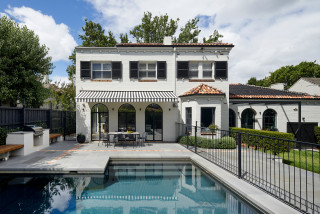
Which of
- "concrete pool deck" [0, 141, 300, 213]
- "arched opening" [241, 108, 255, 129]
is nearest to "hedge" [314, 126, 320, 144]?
"arched opening" [241, 108, 255, 129]

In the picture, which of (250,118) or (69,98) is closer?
(250,118)

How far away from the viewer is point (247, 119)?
20750mm

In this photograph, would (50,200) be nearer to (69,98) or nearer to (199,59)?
(199,59)

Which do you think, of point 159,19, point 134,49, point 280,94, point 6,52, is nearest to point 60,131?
point 6,52

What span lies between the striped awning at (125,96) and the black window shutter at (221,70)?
5.44 metres

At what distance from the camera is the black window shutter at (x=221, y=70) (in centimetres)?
1967

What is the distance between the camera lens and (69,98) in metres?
32.3

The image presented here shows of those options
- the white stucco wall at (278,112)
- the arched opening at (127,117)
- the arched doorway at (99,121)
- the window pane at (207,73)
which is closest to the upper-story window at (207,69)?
the window pane at (207,73)

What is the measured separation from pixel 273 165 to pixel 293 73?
62577 mm

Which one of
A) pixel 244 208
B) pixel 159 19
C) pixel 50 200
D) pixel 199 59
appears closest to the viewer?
pixel 244 208

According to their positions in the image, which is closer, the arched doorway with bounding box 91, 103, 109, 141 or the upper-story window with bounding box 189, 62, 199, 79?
the arched doorway with bounding box 91, 103, 109, 141

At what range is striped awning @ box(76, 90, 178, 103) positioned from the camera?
16.6 m

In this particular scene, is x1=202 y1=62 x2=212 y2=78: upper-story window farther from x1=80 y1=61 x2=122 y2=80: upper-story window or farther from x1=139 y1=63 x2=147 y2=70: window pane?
x1=80 y1=61 x2=122 y2=80: upper-story window

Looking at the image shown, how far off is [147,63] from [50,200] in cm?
→ 1533
